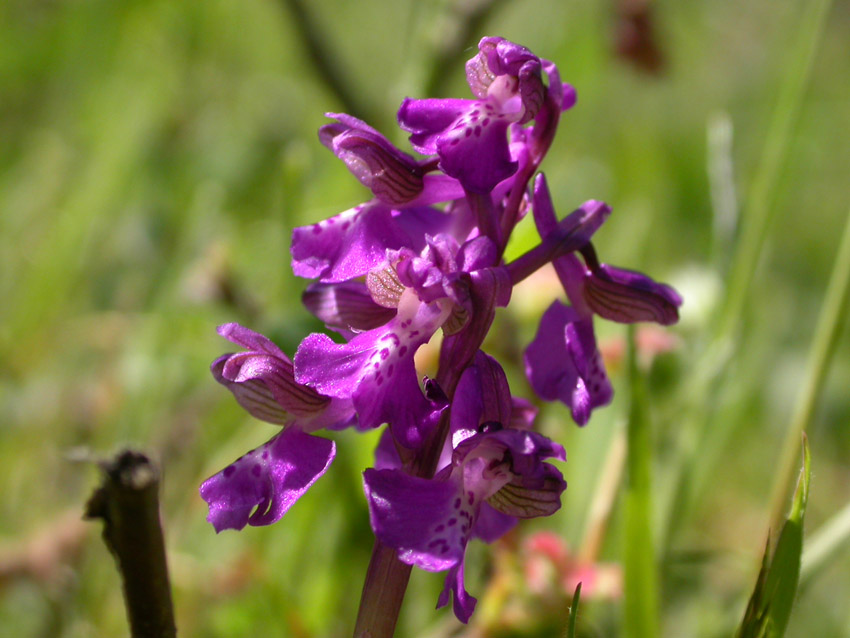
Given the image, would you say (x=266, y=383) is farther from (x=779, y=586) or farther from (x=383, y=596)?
(x=779, y=586)

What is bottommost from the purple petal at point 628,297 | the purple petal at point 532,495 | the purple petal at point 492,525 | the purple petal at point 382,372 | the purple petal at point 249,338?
the purple petal at point 532,495

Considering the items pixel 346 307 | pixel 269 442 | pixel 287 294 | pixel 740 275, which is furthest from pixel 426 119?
pixel 287 294

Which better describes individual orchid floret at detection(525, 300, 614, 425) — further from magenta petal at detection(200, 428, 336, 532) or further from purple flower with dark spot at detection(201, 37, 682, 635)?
magenta petal at detection(200, 428, 336, 532)

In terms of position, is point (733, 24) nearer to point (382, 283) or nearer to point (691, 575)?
point (691, 575)

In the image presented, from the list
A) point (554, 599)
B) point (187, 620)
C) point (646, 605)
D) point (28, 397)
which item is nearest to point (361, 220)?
point (646, 605)

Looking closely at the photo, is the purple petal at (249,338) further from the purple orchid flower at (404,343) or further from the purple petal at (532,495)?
the purple petal at (532,495)

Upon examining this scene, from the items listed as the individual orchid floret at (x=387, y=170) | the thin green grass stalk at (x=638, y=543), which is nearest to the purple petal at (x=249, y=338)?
the individual orchid floret at (x=387, y=170)

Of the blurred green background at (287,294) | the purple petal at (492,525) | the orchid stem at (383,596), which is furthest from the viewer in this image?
the blurred green background at (287,294)
